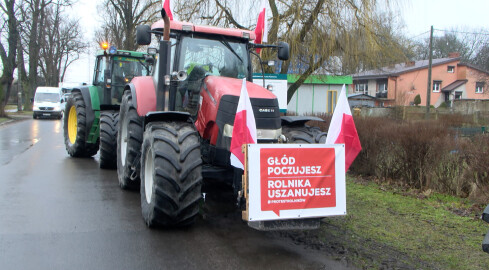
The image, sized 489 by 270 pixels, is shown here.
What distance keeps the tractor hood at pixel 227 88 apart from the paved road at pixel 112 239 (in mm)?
1732

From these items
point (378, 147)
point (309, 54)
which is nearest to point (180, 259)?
point (378, 147)

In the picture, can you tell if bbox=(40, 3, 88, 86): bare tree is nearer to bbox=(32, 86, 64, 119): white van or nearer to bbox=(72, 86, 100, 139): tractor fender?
bbox=(32, 86, 64, 119): white van

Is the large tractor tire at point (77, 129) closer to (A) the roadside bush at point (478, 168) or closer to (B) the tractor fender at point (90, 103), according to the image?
(B) the tractor fender at point (90, 103)

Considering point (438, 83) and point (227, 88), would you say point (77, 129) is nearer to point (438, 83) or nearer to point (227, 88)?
point (227, 88)

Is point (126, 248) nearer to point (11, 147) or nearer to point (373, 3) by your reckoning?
point (11, 147)

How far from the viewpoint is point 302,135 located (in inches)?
248

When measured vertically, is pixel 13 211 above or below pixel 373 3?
below

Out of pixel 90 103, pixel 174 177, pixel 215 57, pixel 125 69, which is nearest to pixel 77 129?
pixel 90 103

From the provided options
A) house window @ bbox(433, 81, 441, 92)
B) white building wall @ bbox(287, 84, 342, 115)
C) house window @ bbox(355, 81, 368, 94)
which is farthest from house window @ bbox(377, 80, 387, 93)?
white building wall @ bbox(287, 84, 342, 115)

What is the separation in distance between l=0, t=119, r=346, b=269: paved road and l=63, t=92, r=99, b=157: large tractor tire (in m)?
3.14

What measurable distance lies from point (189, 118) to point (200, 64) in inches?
41.1

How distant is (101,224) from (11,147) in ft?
31.3

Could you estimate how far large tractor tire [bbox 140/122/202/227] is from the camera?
510 cm

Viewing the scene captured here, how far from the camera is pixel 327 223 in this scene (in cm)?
607
